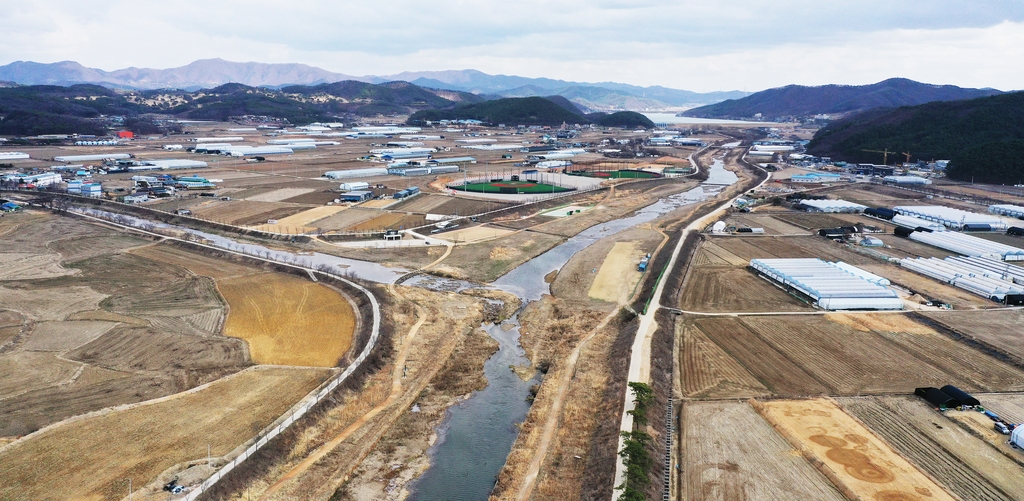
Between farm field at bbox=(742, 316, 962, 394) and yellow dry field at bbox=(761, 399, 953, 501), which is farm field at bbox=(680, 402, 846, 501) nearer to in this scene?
yellow dry field at bbox=(761, 399, 953, 501)

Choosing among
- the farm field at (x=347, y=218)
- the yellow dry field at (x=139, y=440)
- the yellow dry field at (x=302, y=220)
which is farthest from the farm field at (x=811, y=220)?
the yellow dry field at (x=139, y=440)

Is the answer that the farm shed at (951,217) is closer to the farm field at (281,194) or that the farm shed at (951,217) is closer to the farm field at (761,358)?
the farm field at (761,358)

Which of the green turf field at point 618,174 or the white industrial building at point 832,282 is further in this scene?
the green turf field at point 618,174

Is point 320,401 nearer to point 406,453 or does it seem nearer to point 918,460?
point 406,453

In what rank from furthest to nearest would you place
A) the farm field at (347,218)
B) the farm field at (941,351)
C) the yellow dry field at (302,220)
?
the farm field at (347,218) → the yellow dry field at (302,220) → the farm field at (941,351)

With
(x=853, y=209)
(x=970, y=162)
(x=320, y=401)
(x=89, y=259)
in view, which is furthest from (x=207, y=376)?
(x=970, y=162)

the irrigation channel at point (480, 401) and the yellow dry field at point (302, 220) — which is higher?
the yellow dry field at point (302, 220)

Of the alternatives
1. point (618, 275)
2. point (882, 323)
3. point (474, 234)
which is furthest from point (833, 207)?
point (474, 234)
